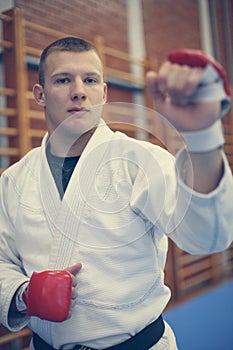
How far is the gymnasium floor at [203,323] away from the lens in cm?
134

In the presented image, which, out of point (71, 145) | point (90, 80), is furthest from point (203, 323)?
point (90, 80)

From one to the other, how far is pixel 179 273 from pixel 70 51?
5.08ft

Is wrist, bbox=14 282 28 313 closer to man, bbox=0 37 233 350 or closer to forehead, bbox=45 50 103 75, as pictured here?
man, bbox=0 37 233 350

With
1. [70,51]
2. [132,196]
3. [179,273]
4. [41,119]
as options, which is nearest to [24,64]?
[41,119]

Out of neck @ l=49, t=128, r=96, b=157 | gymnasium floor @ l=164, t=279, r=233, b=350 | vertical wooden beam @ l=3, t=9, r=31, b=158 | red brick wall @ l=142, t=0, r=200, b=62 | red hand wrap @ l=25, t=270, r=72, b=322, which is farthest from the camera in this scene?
red brick wall @ l=142, t=0, r=200, b=62

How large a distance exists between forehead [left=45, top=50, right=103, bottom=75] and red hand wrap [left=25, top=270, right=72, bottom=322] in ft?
1.47

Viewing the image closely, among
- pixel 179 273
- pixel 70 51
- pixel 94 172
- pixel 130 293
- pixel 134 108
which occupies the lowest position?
A: pixel 179 273

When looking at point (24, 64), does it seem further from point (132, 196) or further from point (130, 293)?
point (130, 293)

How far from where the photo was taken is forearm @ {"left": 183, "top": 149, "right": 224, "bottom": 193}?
58cm

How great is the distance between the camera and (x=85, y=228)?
81 centimetres

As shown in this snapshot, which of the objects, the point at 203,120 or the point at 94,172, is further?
the point at 94,172

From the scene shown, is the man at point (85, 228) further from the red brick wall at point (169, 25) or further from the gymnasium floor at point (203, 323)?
the red brick wall at point (169, 25)

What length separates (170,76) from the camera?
521 millimetres

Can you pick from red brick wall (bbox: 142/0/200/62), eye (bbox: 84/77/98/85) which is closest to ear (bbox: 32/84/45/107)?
eye (bbox: 84/77/98/85)
